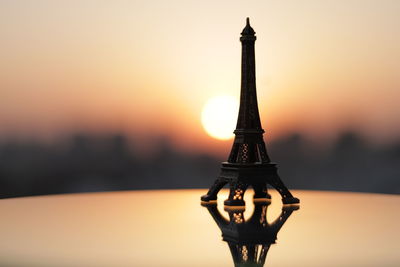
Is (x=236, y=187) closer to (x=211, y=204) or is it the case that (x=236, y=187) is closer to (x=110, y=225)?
(x=211, y=204)

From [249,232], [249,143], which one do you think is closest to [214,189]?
[249,143]

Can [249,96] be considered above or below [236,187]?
above

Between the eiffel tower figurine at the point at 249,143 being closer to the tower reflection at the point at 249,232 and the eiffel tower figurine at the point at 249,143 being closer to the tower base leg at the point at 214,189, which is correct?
the tower base leg at the point at 214,189

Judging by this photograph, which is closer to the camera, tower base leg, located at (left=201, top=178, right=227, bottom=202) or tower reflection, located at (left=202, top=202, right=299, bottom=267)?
tower reflection, located at (left=202, top=202, right=299, bottom=267)

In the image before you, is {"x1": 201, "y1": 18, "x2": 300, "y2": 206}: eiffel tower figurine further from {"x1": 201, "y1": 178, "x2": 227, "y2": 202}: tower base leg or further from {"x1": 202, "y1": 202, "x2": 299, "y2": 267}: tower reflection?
{"x1": 202, "y1": 202, "x2": 299, "y2": 267}: tower reflection

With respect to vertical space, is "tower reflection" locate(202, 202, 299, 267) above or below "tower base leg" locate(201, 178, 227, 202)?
above

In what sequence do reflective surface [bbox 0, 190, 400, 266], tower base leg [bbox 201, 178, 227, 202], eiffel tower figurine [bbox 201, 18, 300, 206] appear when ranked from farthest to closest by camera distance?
1. tower base leg [bbox 201, 178, 227, 202]
2. eiffel tower figurine [bbox 201, 18, 300, 206]
3. reflective surface [bbox 0, 190, 400, 266]

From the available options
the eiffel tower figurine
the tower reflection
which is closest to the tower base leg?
the eiffel tower figurine

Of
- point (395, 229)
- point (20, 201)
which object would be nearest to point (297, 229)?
point (395, 229)
